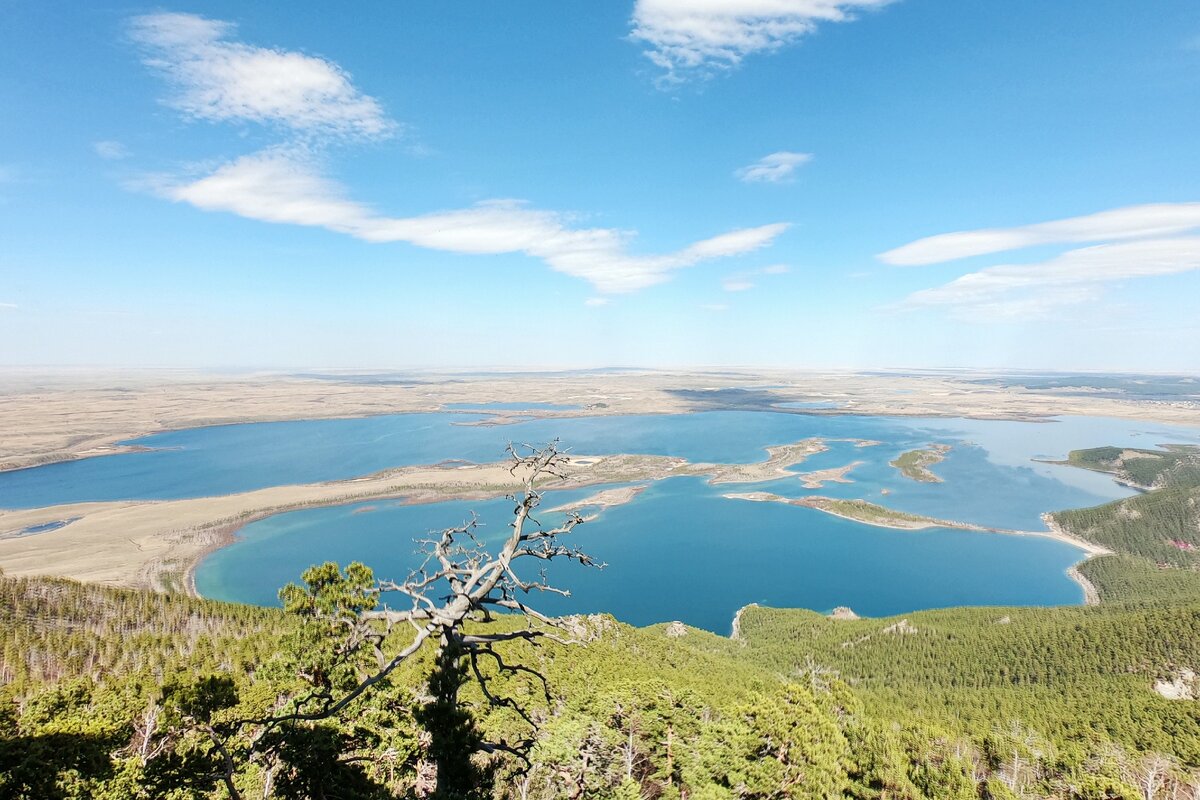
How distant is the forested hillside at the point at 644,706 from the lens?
458 inches

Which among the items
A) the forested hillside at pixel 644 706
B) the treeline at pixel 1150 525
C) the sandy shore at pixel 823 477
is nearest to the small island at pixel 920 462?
the sandy shore at pixel 823 477

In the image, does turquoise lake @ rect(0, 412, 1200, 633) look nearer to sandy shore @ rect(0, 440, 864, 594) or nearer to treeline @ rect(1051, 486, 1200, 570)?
sandy shore @ rect(0, 440, 864, 594)

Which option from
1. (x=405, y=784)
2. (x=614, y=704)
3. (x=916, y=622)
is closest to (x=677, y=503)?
(x=916, y=622)

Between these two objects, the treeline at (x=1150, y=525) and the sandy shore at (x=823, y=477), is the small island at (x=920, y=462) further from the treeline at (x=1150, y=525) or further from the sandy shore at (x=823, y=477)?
the treeline at (x=1150, y=525)

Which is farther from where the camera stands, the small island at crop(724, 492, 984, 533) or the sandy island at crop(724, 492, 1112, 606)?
the small island at crop(724, 492, 984, 533)

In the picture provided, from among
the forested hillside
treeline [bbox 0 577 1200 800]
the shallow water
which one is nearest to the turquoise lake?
the shallow water

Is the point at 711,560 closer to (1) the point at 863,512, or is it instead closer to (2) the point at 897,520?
(1) the point at 863,512

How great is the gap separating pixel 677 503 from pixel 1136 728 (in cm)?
8795

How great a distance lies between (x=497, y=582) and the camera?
6.49 m

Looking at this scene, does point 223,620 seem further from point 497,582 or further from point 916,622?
point 916,622

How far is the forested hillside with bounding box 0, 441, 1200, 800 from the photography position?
11.6m

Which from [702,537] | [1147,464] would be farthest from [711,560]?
[1147,464]

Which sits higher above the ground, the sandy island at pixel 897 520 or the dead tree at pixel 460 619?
the dead tree at pixel 460 619

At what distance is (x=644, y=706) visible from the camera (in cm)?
2186
